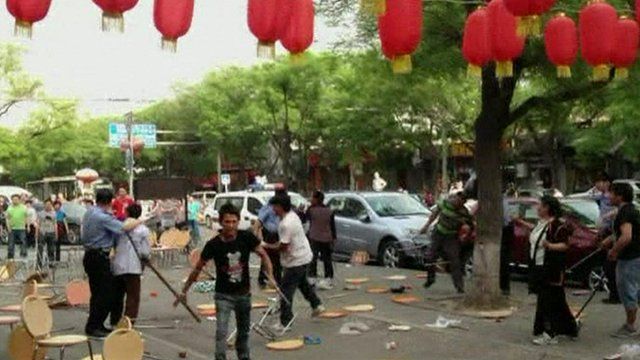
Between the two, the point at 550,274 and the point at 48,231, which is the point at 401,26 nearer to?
the point at 550,274

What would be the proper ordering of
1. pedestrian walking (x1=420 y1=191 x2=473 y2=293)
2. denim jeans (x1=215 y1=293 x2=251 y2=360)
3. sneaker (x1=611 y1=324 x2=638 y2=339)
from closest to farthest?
denim jeans (x1=215 y1=293 x2=251 y2=360) → sneaker (x1=611 y1=324 x2=638 y2=339) → pedestrian walking (x1=420 y1=191 x2=473 y2=293)

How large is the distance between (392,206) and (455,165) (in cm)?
2863

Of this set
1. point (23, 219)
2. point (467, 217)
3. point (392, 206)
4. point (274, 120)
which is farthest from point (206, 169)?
point (467, 217)

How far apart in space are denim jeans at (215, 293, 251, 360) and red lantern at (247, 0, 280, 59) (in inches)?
97.2

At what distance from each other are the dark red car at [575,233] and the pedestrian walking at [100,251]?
690cm

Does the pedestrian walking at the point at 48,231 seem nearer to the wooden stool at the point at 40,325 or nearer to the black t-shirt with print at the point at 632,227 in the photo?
the wooden stool at the point at 40,325

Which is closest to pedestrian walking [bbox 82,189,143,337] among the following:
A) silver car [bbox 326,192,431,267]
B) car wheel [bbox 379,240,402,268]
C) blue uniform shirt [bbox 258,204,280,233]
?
blue uniform shirt [bbox 258,204,280,233]

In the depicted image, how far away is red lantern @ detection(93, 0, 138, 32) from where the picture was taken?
7039 mm

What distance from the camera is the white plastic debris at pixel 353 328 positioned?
37.0 feet

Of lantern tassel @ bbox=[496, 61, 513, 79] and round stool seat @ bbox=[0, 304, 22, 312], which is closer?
lantern tassel @ bbox=[496, 61, 513, 79]

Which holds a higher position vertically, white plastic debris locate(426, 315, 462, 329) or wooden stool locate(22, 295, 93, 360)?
wooden stool locate(22, 295, 93, 360)

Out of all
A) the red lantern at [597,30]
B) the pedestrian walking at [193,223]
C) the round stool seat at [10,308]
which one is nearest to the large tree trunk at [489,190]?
the red lantern at [597,30]

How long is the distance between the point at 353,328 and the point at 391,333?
52cm

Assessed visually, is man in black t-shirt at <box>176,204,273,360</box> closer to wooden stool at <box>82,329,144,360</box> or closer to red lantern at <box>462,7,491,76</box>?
wooden stool at <box>82,329,144,360</box>
